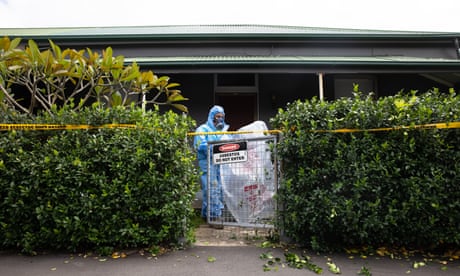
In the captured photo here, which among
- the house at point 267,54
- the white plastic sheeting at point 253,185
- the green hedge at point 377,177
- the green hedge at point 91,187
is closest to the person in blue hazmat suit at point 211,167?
the white plastic sheeting at point 253,185

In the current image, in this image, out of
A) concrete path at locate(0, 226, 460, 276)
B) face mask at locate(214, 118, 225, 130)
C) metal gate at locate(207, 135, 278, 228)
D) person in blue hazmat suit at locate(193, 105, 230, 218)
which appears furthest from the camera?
face mask at locate(214, 118, 225, 130)

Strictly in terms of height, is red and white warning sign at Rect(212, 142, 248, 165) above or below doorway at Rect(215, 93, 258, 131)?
below

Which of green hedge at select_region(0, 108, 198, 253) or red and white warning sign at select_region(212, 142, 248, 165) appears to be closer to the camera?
green hedge at select_region(0, 108, 198, 253)

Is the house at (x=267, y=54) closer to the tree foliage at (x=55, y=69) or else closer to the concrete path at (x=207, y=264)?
the tree foliage at (x=55, y=69)

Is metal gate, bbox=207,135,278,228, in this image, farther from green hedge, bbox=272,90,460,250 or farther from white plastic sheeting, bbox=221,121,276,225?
green hedge, bbox=272,90,460,250

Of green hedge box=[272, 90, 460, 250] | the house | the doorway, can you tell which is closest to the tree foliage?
green hedge box=[272, 90, 460, 250]

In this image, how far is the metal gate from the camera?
3.92m

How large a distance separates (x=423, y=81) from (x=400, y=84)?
702mm

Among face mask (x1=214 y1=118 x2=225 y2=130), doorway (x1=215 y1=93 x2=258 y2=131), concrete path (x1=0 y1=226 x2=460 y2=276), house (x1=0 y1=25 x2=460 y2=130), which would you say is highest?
house (x1=0 y1=25 x2=460 y2=130)

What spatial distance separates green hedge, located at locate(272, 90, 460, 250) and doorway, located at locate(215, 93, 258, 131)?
16.1 feet

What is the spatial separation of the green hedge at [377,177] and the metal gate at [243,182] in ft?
1.67

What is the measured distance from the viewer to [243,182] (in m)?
4.13

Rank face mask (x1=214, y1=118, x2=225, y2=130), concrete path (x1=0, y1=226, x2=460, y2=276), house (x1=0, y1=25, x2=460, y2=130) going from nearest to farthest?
concrete path (x1=0, y1=226, x2=460, y2=276) < face mask (x1=214, y1=118, x2=225, y2=130) < house (x1=0, y1=25, x2=460, y2=130)

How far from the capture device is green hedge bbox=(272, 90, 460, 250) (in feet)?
10.4
